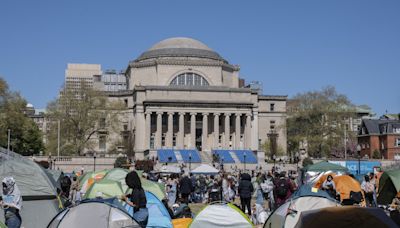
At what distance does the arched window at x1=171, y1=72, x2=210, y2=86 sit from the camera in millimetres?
98750

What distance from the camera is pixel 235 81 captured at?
106 meters

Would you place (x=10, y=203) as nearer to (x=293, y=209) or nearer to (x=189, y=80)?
(x=293, y=209)

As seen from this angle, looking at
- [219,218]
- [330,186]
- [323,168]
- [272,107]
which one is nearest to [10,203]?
[219,218]

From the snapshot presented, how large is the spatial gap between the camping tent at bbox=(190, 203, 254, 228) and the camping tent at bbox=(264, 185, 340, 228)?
2.54 feet

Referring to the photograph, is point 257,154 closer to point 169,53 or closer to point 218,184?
point 169,53

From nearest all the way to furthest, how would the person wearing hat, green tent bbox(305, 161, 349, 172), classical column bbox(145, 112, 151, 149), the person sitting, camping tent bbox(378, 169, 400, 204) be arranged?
the person wearing hat
the person sitting
camping tent bbox(378, 169, 400, 204)
green tent bbox(305, 161, 349, 172)
classical column bbox(145, 112, 151, 149)

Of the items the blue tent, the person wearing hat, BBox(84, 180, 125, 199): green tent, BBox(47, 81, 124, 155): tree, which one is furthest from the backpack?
BBox(47, 81, 124, 155): tree

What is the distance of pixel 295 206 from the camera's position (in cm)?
1378

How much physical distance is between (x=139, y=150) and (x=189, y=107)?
9881 millimetres

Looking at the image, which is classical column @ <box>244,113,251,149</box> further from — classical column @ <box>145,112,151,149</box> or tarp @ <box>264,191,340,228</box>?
tarp @ <box>264,191,340,228</box>

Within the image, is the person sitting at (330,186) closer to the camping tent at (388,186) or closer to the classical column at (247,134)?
the camping tent at (388,186)

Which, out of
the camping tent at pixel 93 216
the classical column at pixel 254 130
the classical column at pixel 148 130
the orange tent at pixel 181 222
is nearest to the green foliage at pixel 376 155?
the classical column at pixel 254 130

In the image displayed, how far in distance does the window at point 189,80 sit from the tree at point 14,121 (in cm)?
2722

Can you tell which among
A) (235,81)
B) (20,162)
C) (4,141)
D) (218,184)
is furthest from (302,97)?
(20,162)
